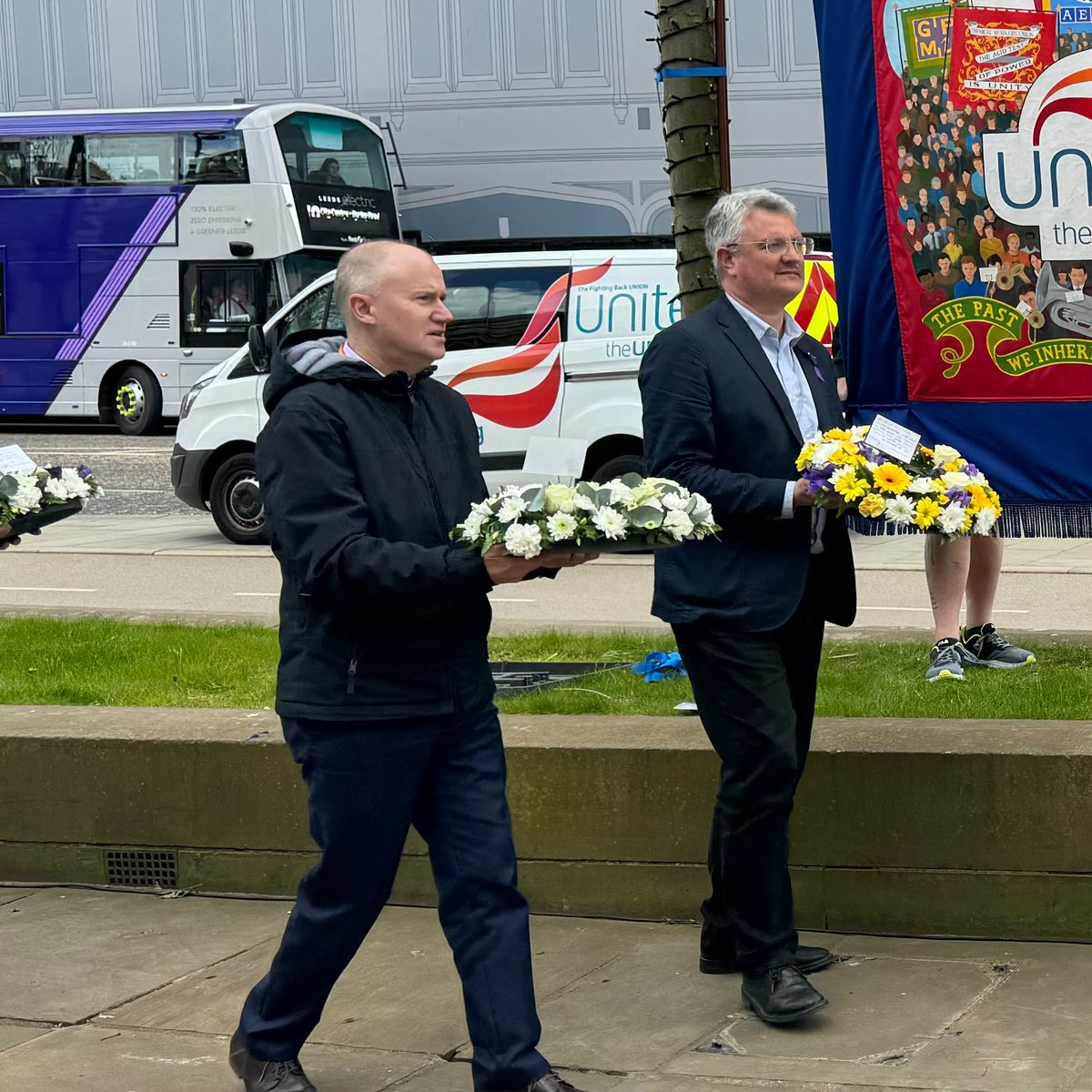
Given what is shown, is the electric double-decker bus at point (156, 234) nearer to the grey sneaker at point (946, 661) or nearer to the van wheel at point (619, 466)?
the van wheel at point (619, 466)

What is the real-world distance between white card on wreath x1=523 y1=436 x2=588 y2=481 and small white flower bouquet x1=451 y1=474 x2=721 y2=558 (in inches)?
378

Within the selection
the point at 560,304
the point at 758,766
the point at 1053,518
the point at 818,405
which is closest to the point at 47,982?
the point at 758,766

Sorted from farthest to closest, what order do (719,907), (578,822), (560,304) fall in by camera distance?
1. (560,304)
2. (578,822)
3. (719,907)

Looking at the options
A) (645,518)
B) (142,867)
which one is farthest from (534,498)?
(142,867)

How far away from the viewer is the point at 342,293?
363cm

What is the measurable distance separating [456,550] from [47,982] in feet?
6.12

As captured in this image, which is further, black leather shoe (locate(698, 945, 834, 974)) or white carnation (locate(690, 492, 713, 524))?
black leather shoe (locate(698, 945, 834, 974))

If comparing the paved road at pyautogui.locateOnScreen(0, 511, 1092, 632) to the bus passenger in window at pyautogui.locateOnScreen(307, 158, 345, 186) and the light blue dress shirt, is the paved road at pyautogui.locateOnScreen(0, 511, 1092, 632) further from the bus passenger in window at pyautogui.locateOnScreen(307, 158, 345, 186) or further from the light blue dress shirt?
the bus passenger in window at pyautogui.locateOnScreen(307, 158, 345, 186)

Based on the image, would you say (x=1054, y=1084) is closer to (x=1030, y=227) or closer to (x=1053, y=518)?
(x=1053, y=518)

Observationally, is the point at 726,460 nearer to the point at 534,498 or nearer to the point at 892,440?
the point at 892,440

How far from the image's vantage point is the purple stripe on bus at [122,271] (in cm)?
2508

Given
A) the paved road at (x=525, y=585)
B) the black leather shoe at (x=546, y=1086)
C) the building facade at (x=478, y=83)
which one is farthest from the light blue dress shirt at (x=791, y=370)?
the building facade at (x=478, y=83)

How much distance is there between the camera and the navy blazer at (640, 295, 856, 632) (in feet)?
13.3

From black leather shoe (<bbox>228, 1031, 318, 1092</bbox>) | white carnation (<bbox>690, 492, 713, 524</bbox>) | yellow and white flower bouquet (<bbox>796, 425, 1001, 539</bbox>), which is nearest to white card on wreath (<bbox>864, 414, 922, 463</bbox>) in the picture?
yellow and white flower bouquet (<bbox>796, 425, 1001, 539</bbox>)
